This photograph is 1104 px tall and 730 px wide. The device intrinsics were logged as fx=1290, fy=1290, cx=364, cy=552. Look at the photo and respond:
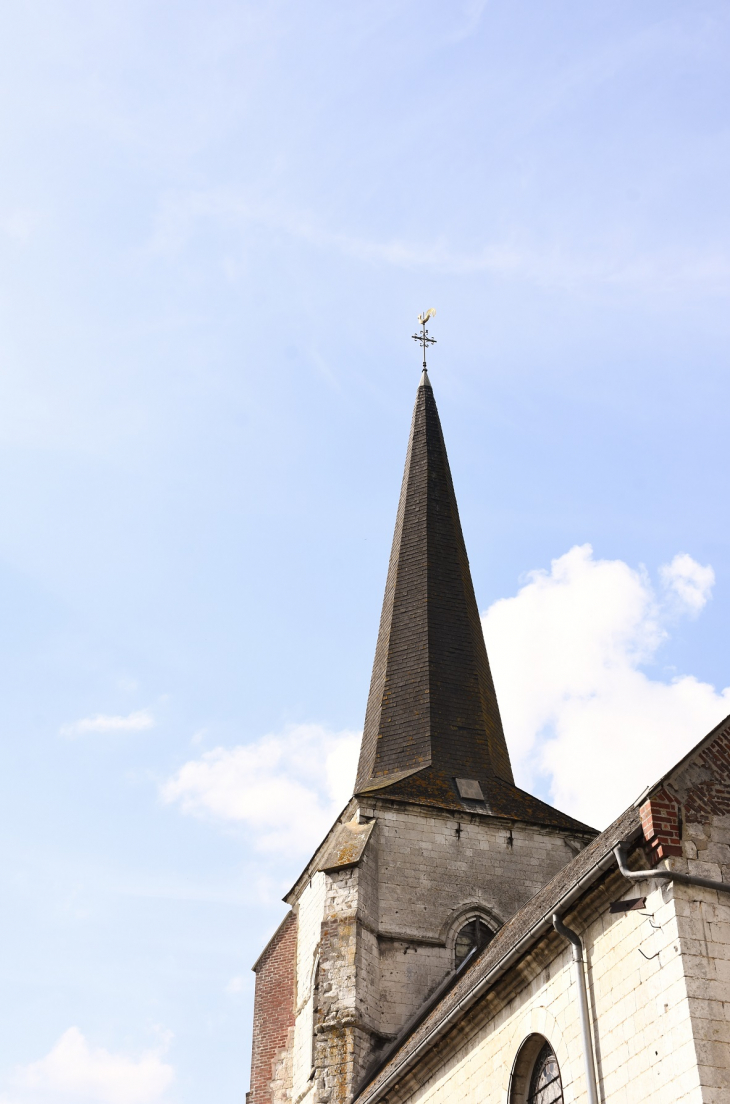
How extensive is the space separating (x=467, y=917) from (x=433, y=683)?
13.6 feet

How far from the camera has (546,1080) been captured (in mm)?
10180

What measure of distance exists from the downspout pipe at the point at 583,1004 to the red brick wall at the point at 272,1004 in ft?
34.1

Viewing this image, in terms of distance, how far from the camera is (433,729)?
66.0 feet

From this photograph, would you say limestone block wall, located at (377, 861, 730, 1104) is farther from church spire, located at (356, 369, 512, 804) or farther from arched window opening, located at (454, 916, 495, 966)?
church spire, located at (356, 369, 512, 804)

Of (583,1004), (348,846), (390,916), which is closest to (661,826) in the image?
(583,1004)

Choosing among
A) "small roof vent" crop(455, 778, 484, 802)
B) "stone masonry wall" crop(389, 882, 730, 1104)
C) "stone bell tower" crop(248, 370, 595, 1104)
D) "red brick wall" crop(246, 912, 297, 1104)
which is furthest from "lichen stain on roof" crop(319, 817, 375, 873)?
"stone masonry wall" crop(389, 882, 730, 1104)

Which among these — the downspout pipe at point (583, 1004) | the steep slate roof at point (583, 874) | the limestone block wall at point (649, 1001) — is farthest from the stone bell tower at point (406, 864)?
the downspout pipe at point (583, 1004)

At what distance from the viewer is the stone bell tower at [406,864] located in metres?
16.6

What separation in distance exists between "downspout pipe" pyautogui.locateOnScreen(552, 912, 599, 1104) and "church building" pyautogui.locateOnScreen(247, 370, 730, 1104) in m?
0.02

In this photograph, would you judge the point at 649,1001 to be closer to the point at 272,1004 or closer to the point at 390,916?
the point at 390,916

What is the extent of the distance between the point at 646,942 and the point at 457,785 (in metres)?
10.4

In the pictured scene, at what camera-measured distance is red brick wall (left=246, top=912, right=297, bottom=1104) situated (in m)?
18.8

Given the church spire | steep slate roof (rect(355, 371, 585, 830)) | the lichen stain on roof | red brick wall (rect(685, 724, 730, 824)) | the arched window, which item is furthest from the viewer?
the church spire

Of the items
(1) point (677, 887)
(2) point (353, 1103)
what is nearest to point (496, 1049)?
(1) point (677, 887)
